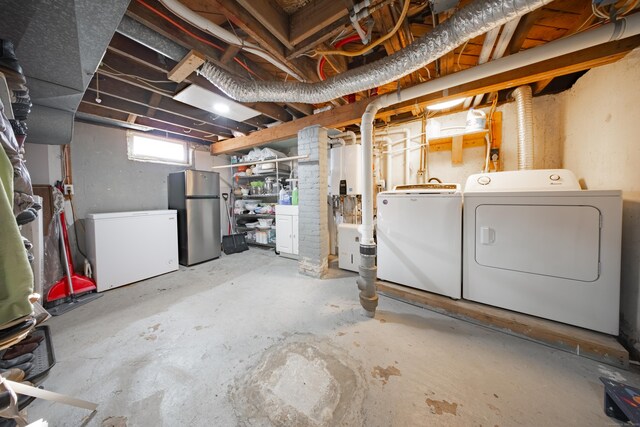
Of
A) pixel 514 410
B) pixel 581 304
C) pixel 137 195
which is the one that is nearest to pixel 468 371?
pixel 514 410

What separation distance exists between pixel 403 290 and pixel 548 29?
264 cm

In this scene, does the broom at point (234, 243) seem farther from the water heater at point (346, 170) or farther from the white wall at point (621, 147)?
the white wall at point (621, 147)

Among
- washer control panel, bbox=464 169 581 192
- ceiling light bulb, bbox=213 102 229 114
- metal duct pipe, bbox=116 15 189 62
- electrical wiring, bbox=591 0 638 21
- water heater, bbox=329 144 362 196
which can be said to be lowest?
washer control panel, bbox=464 169 581 192

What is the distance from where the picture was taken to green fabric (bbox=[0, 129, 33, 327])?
62cm

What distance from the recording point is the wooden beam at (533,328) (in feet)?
4.63

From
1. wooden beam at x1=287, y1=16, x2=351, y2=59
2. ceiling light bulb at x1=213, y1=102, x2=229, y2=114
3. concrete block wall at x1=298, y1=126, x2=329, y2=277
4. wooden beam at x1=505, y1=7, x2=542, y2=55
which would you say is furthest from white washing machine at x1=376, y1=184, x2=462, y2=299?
ceiling light bulb at x1=213, y1=102, x2=229, y2=114

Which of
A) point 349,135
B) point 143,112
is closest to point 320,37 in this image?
point 349,135

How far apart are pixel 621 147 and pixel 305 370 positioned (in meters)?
2.84

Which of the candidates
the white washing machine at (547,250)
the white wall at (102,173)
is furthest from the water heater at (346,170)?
the white wall at (102,173)

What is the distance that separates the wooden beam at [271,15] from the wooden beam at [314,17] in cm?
6

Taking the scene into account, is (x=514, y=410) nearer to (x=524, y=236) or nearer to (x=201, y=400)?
(x=524, y=236)

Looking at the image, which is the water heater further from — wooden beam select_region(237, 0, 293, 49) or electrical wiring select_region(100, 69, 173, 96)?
electrical wiring select_region(100, 69, 173, 96)

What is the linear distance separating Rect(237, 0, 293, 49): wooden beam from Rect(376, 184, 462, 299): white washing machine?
1.79m

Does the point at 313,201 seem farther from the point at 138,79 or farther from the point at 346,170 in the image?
the point at 138,79
